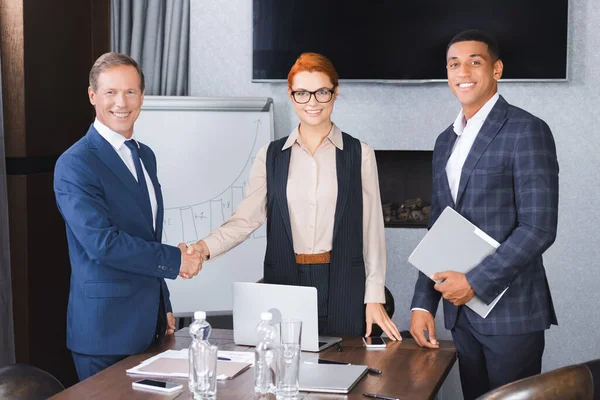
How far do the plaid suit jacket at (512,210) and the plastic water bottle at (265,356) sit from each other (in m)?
0.72

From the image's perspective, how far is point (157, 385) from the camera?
1995mm

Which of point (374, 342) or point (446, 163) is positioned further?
point (446, 163)

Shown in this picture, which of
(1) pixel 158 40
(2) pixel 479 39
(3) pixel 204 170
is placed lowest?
(3) pixel 204 170

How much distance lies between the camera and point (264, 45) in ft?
13.5

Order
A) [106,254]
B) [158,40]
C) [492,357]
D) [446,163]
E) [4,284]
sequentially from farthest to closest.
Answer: [158,40] → [4,284] → [446,163] → [492,357] → [106,254]

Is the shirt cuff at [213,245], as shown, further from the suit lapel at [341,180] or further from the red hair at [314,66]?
the red hair at [314,66]

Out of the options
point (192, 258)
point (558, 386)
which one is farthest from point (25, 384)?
point (558, 386)

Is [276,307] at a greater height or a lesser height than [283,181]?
lesser

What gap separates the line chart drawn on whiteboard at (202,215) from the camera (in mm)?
3961

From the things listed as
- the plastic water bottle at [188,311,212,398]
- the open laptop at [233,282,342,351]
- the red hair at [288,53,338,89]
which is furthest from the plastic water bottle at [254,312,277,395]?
the red hair at [288,53,338,89]

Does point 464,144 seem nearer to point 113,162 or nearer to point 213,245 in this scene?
point 213,245

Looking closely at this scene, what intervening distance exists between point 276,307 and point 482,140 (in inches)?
32.0

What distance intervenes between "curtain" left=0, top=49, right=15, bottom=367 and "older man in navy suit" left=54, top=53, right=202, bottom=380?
2.92ft

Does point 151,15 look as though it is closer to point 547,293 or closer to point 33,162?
point 33,162
